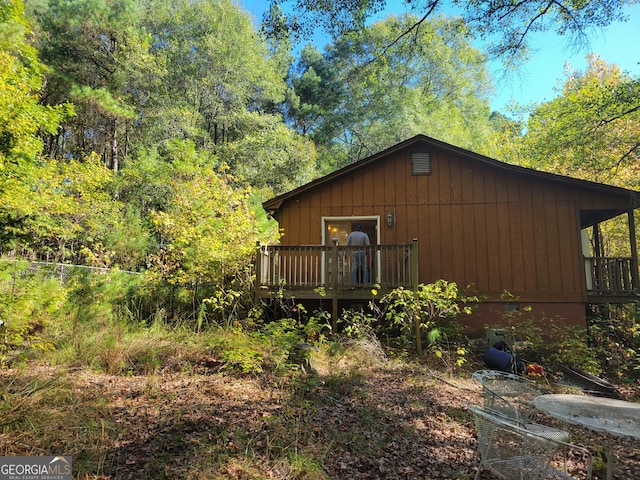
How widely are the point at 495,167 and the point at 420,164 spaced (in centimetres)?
175

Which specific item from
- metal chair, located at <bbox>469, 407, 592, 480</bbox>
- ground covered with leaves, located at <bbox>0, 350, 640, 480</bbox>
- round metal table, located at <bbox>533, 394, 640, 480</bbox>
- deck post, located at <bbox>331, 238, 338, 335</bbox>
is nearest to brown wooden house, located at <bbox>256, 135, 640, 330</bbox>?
deck post, located at <bbox>331, 238, 338, 335</bbox>

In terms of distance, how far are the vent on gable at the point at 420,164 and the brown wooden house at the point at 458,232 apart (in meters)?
0.03

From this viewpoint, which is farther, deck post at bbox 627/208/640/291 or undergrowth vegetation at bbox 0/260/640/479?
deck post at bbox 627/208/640/291

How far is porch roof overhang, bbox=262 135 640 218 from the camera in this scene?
25.6 feet

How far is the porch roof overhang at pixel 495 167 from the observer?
7.80 meters

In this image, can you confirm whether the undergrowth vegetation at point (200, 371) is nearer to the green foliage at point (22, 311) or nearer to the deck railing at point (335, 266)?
the green foliage at point (22, 311)

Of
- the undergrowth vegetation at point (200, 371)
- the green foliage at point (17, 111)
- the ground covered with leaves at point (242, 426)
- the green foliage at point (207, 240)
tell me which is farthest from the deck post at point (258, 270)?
the green foliage at point (17, 111)

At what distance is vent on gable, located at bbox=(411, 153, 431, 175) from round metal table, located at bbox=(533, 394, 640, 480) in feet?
21.5

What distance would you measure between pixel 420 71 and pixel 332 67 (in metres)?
6.01

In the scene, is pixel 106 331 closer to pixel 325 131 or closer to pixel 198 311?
pixel 198 311

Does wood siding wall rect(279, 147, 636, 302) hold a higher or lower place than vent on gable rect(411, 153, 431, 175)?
lower

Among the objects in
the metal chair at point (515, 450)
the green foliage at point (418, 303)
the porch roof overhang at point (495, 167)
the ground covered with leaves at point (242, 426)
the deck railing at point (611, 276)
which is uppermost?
the porch roof overhang at point (495, 167)

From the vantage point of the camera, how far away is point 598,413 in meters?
2.72

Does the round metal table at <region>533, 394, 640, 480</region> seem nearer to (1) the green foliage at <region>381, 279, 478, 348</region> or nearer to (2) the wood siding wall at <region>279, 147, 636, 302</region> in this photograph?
(1) the green foliage at <region>381, 279, 478, 348</region>
